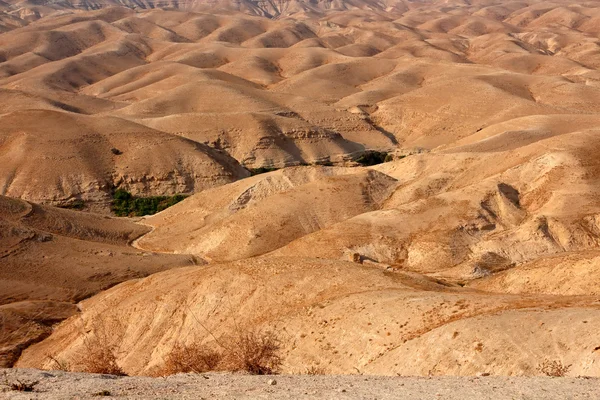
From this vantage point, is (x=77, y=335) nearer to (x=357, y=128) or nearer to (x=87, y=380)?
(x=87, y=380)

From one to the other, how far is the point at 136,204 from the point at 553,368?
38396 millimetres

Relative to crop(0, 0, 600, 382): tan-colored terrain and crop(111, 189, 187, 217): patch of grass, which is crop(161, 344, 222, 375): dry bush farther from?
crop(111, 189, 187, 217): patch of grass

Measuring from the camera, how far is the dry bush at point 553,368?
12.0 m

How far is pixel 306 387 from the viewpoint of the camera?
10.6m

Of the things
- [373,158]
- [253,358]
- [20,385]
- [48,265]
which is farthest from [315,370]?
[373,158]

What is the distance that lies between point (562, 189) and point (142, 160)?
30.8 m

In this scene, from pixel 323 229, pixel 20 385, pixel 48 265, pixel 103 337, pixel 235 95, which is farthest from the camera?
pixel 235 95

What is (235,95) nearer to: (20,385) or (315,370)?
(315,370)

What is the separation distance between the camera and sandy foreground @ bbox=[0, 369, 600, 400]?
32.8ft

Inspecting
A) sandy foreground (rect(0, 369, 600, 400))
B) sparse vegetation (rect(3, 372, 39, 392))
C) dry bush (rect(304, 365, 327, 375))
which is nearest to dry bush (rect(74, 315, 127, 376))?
dry bush (rect(304, 365, 327, 375))

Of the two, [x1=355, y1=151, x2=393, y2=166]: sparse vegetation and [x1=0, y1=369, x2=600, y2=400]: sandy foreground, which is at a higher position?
[x1=0, y1=369, x2=600, y2=400]: sandy foreground

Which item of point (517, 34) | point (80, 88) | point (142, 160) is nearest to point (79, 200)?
point (142, 160)

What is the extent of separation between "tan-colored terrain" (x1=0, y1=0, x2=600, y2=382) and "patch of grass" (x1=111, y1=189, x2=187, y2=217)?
60cm

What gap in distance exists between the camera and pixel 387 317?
1577 cm
